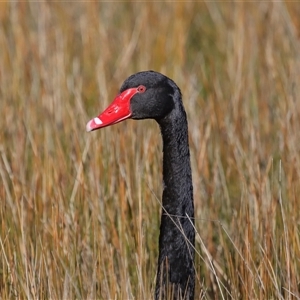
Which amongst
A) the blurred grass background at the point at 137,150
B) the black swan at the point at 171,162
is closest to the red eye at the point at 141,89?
A: the black swan at the point at 171,162

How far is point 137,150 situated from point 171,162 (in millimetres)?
1023

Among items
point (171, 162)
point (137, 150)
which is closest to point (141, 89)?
point (171, 162)

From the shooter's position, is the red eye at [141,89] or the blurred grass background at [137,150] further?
the blurred grass background at [137,150]

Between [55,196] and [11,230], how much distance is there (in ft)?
0.79

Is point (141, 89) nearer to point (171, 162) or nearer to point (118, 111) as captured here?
point (118, 111)

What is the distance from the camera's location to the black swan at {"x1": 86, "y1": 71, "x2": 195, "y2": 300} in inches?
135

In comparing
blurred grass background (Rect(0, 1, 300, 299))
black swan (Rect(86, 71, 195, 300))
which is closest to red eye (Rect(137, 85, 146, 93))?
black swan (Rect(86, 71, 195, 300))

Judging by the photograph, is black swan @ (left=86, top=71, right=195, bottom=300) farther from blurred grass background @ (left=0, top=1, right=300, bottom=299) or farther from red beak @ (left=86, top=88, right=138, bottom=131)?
blurred grass background @ (left=0, top=1, right=300, bottom=299)

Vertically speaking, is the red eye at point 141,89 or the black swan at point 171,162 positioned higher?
the red eye at point 141,89

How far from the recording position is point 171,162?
3449mm

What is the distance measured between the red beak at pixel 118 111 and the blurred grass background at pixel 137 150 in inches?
17.2

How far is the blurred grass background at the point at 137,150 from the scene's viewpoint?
12.1 ft

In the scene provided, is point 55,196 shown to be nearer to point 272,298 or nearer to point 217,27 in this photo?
point 272,298

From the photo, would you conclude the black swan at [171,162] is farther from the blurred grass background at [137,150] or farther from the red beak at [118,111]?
the blurred grass background at [137,150]
